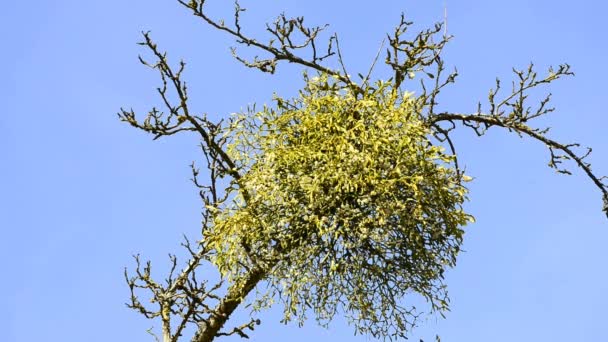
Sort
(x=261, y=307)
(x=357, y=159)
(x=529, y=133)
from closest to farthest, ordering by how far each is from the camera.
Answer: (x=357, y=159)
(x=261, y=307)
(x=529, y=133)

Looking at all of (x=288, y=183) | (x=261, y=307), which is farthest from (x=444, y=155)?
(x=261, y=307)

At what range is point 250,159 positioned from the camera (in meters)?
4.12

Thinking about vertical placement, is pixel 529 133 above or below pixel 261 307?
above

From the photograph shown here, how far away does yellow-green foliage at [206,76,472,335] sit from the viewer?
3.82 meters

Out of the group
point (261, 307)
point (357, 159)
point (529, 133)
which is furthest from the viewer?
point (529, 133)

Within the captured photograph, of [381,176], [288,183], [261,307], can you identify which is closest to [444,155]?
[381,176]

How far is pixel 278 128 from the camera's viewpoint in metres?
4.07

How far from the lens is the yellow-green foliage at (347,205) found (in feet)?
12.5

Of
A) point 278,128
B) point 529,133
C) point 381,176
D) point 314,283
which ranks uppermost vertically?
point 529,133

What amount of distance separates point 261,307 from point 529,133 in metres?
1.35

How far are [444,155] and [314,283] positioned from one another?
682 mm

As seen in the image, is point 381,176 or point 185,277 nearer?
point 381,176

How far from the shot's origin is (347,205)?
379 centimetres

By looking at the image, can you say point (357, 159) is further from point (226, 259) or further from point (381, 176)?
point (226, 259)
